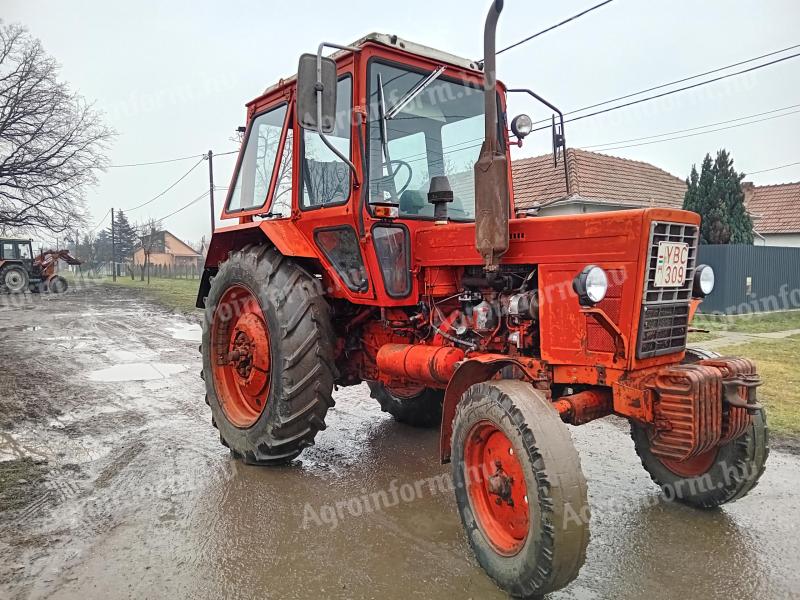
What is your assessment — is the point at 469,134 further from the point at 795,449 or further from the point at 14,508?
the point at 14,508

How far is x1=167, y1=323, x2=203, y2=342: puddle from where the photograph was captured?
435 inches

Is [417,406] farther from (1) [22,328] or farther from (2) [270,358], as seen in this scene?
(1) [22,328]

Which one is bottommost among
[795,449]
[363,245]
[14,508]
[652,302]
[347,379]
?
[795,449]

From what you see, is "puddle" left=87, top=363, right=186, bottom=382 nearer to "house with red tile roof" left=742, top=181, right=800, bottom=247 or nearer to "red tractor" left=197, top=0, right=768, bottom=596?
"red tractor" left=197, top=0, right=768, bottom=596

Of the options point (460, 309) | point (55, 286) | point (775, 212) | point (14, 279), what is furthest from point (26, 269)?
point (775, 212)

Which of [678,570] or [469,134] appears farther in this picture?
[469,134]

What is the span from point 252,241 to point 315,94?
1902mm

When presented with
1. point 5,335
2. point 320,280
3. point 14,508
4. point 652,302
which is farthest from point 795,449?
point 5,335

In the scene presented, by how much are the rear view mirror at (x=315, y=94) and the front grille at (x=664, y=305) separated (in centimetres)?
181

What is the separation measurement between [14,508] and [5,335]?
964 cm

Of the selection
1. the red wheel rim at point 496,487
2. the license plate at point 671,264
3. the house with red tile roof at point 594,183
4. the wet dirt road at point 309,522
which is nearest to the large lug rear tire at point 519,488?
the red wheel rim at point 496,487

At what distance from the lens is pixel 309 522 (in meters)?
3.42

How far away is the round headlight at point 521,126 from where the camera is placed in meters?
4.33

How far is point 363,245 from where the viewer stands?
12.6ft
